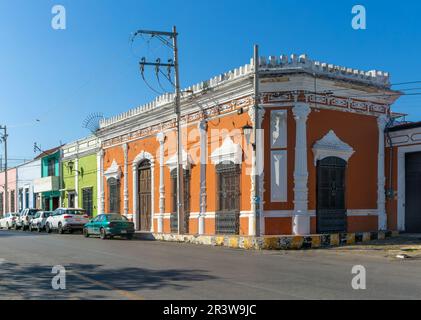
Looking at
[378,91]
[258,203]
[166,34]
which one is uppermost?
[166,34]

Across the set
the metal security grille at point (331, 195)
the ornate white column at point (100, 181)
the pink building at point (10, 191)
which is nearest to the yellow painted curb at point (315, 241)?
the metal security grille at point (331, 195)

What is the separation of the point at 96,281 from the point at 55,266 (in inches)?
130

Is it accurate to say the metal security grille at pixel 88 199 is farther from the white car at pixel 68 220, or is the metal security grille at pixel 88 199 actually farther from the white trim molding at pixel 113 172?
the white car at pixel 68 220

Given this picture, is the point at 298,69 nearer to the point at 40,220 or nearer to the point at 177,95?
the point at 177,95

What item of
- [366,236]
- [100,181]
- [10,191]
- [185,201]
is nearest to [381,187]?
[366,236]

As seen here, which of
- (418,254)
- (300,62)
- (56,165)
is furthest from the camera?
(56,165)

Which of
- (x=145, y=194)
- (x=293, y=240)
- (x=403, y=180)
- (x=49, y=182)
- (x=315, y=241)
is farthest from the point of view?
(x=49, y=182)

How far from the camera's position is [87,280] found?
1102cm

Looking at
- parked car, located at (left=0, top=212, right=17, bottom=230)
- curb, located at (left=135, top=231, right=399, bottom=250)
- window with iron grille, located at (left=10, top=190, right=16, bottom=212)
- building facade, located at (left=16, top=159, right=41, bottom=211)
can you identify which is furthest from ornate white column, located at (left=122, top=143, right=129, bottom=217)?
window with iron grille, located at (left=10, top=190, right=16, bottom=212)

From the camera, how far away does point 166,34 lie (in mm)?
24844

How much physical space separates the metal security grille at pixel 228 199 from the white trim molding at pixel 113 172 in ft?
38.9

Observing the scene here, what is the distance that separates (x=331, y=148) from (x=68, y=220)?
17.7 meters
